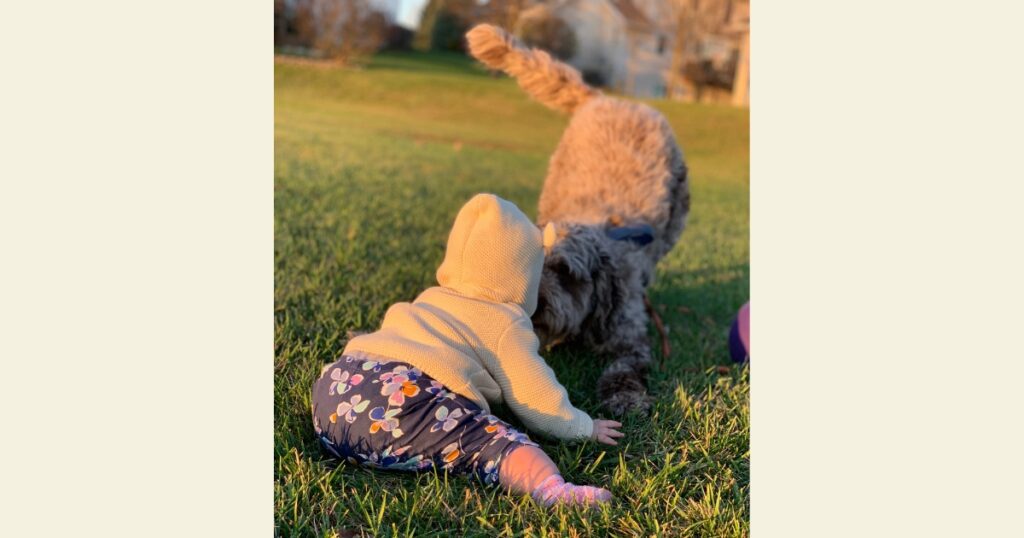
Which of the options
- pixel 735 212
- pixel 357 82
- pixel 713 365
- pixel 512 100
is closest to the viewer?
pixel 713 365

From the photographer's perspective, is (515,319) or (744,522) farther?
(515,319)

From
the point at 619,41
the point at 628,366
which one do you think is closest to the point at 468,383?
the point at 628,366

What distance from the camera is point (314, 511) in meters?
1.74

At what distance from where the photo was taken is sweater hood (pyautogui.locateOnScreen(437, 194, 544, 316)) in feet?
7.09

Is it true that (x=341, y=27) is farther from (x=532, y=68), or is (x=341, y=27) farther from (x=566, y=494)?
(x=566, y=494)

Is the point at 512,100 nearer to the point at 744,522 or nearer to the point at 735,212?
the point at 735,212

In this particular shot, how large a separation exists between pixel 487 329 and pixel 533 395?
0.23 metres

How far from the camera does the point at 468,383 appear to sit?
6.39 feet

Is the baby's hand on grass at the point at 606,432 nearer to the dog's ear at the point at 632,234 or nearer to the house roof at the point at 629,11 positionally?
the dog's ear at the point at 632,234

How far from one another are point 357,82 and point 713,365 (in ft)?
10.1

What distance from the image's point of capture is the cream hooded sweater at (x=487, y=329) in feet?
6.54
